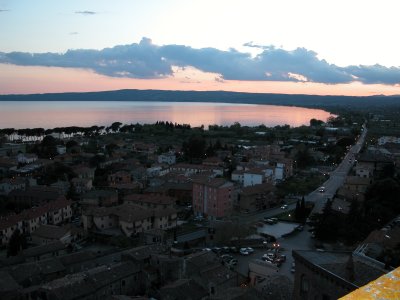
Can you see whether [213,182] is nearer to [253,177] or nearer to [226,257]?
[253,177]

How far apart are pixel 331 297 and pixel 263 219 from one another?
16177mm

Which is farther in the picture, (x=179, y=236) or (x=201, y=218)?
(x=201, y=218)

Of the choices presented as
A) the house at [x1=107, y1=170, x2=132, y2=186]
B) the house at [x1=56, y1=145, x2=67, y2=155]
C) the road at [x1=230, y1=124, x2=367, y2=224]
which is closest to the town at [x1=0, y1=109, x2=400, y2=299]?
the road at [x1=230, y1=124, x2=367, y2=224]

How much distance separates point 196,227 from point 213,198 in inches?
102

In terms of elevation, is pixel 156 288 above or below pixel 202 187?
below

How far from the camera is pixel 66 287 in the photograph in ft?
41.8

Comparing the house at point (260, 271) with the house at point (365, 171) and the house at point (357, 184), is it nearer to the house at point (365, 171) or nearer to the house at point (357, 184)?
the house at point (357, 184)

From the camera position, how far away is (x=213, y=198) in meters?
24.8

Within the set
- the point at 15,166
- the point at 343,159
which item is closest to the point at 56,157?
Answer: the point at 15,166

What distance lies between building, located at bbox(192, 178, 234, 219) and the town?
0.08 meters

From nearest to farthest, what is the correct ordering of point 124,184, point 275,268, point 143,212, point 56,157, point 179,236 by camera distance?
point 275,268, point 179,236, point 143,212, point 124,184, point 56,157

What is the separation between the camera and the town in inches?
501

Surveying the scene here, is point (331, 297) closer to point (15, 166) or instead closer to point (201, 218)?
point (201, 218)

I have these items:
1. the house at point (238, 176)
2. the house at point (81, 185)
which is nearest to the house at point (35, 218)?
the house at point (81, 185)
